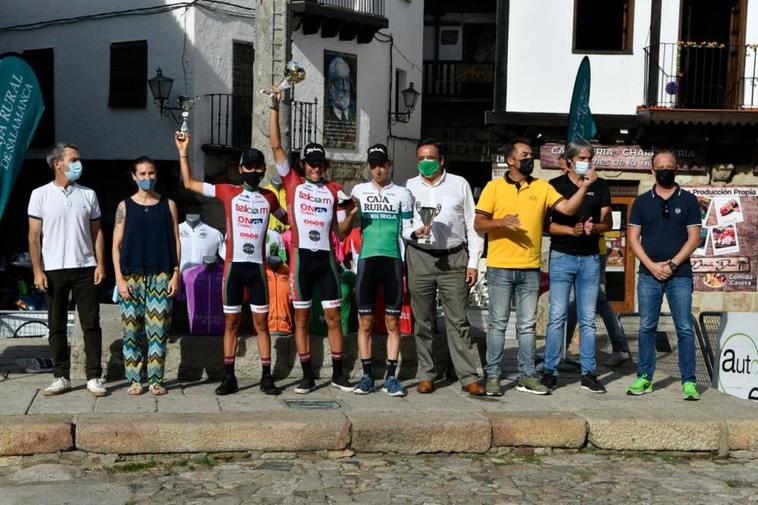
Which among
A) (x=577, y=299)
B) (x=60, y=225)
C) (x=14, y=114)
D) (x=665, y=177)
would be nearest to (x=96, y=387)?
(x=60, y=225)

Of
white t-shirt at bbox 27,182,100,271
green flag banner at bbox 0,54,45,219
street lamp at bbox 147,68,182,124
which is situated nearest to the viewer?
white t-shirt at bbox 27,182,100,271

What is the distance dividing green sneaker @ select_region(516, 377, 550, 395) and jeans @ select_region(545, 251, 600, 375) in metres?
0.23

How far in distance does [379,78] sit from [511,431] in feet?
65.3

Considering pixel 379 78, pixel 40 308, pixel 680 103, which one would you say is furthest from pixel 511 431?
pixel 379 78

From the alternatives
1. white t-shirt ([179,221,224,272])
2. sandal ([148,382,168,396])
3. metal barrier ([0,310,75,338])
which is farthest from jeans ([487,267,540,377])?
metal barrier ([0,310,75,338])

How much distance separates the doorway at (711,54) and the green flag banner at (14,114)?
1281 cm

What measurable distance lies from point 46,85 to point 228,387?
16.2 m

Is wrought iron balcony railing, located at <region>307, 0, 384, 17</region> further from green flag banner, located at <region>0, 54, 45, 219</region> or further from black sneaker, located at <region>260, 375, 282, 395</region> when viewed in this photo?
black sneaker, located at <region>260, 375, 282, 395</region>

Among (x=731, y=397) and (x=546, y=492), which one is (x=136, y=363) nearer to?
(x=546, y=492)

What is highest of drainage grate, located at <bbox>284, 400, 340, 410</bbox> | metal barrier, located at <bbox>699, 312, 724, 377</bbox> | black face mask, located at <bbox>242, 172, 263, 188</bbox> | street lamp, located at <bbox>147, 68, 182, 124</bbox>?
street lamp, located at <bbox>147, 68, 182, 124</bbox>

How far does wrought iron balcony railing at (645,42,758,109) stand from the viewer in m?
18.9

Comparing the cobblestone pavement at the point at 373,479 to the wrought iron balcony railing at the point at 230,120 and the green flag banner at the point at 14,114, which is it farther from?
the wrought iron balcony railing at the point at 230,120

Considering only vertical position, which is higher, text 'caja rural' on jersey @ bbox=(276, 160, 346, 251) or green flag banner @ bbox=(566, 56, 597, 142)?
green flag banner @ bbox=(566, 56, 597, 142)

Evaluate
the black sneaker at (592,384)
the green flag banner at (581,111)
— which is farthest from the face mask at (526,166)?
the green flag banner at (581,111)
